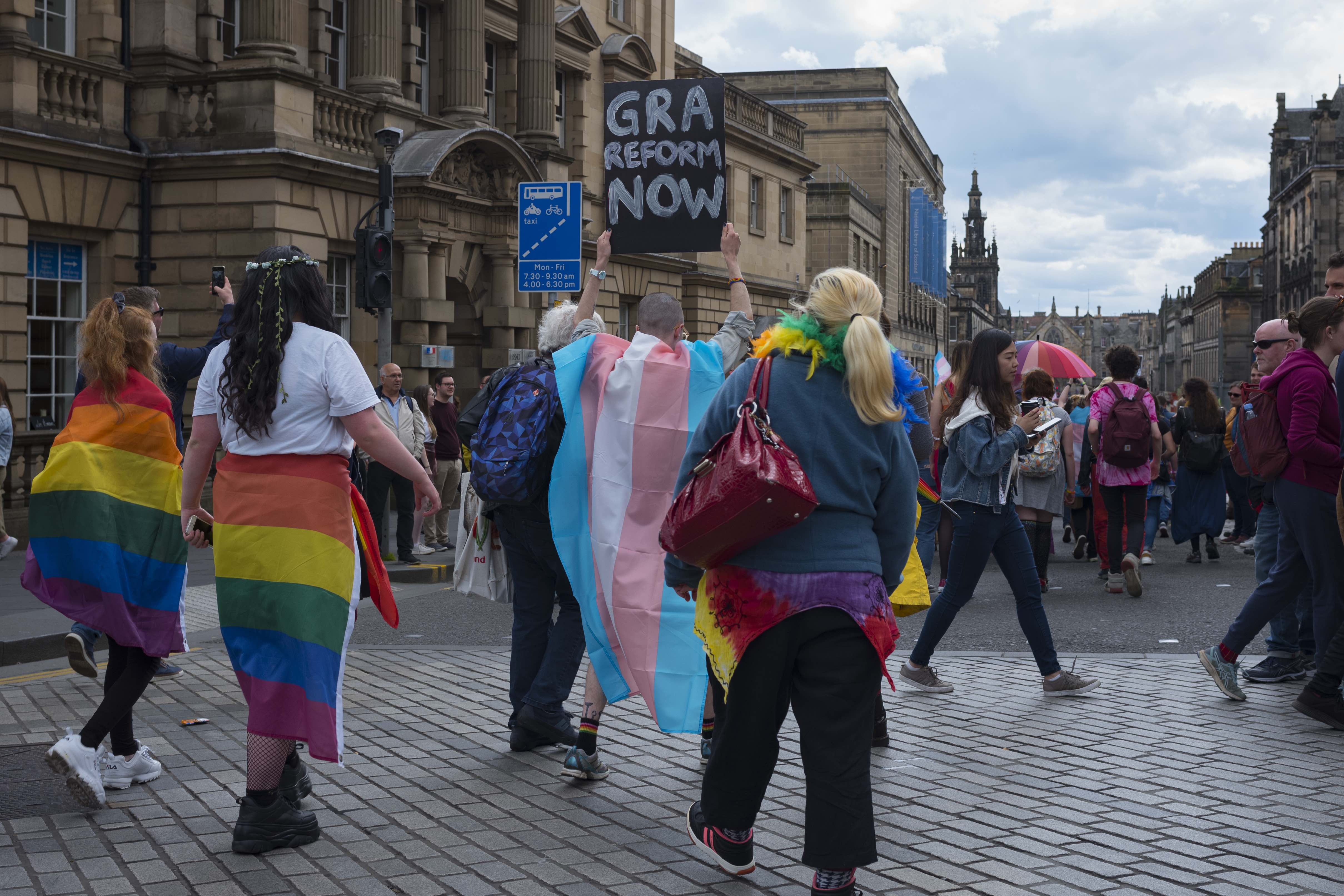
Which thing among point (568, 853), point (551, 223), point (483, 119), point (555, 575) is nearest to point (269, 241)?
point (551, 223)

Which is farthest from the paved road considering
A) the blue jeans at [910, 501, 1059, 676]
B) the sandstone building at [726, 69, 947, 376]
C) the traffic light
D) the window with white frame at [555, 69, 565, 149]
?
the sandstone building at [726, 69, 947, 376]

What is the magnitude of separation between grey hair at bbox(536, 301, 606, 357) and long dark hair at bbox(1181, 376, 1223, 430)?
9834 millimetres

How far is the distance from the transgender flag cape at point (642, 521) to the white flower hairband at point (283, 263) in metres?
1.31

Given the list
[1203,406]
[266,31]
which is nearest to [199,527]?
[1203,406]

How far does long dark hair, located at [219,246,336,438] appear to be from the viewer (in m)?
4.58

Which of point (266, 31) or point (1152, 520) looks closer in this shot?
point (1152, 520)

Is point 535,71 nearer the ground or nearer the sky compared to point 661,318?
nearer the sky

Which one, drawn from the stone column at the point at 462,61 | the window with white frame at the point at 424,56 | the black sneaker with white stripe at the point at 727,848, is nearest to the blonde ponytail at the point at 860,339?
the black sneaker with white stripe at the point at 727,848

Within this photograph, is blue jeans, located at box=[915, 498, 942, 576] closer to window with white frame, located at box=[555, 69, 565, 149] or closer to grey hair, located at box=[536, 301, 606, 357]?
grey hair, located at box=[536, 301, 606, 357]

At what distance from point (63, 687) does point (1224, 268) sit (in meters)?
136

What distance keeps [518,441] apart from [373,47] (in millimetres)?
17019

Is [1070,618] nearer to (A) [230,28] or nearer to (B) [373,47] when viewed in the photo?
(A) [230,28]

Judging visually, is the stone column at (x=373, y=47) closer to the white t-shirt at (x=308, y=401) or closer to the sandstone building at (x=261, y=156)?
the sandstone building at (x=261, y=156)

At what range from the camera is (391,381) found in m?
13.5
